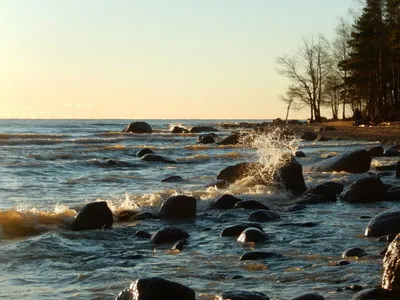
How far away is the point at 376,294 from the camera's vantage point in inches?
237

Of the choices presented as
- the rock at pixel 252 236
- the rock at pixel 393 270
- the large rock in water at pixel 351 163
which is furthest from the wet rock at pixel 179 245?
the large rock in water at pixel 351 163

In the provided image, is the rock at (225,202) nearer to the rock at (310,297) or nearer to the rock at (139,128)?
the rock at (310,297)

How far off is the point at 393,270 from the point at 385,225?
322cm

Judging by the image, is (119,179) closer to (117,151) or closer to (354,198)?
(354,198)

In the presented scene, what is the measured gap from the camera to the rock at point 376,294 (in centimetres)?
601

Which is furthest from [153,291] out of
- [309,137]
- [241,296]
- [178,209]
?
[309,137]

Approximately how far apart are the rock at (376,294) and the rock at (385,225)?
3270mm

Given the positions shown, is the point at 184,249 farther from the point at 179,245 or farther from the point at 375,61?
the point at 375,61

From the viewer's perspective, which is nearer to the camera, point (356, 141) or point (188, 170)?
point (188, 170)

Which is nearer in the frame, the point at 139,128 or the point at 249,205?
the point at 249,205

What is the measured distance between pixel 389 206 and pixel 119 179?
363 inches

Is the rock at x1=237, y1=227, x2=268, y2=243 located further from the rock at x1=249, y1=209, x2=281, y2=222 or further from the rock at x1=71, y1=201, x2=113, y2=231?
the rock at x1=71, y1=201, x2=113, y2=231

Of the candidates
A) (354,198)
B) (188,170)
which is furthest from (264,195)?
(188,170)

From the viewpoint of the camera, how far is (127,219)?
12.0m
